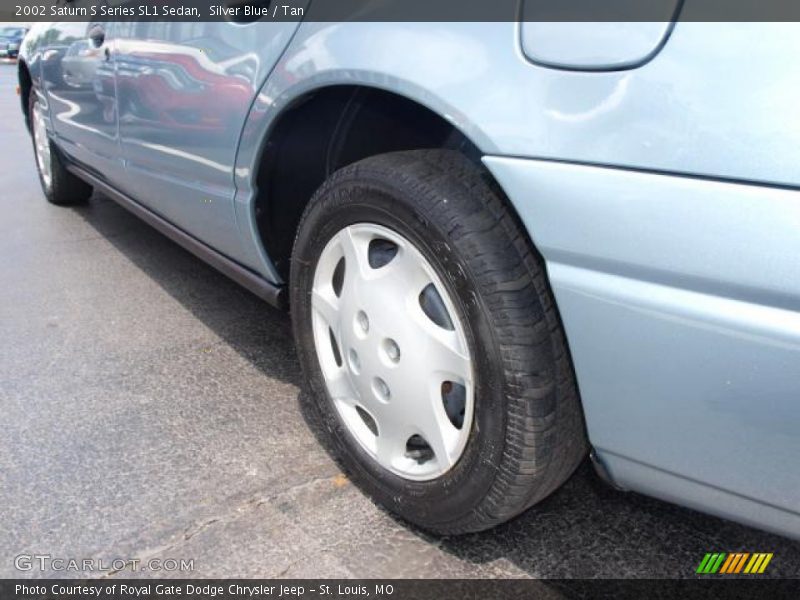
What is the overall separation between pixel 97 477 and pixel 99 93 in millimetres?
1835

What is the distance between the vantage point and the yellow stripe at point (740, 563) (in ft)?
5.84

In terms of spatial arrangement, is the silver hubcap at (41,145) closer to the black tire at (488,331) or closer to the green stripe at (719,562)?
the black tire at (488,331)

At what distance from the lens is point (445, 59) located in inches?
58.4

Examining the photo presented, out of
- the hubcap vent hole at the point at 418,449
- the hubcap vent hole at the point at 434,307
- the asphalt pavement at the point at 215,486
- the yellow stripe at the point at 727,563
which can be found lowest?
the asphalt pavement at the point at 215,486

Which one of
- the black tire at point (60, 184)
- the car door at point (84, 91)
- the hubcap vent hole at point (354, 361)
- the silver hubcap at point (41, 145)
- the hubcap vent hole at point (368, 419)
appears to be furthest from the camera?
the black tire at point (60, 184)

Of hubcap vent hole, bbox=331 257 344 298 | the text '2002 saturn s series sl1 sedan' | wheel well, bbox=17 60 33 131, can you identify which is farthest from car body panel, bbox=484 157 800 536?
wheel well, bbox=17 60 33 131

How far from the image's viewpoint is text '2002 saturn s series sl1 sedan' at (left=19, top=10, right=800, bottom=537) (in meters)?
1.13

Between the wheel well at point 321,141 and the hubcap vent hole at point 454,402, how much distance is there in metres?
0.60

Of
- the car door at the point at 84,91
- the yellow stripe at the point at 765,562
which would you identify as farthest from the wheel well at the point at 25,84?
the yellow stripe at the point at 765,562

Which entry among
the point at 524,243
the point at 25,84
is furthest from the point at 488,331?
the point at 25,84

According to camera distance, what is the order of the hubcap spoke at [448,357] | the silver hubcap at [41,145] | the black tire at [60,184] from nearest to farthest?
the hubcap spoke at [448,357]
the silver hubcap at [41,145]
the black tire at [60,184]

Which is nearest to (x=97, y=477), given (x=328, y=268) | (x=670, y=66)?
(x=328, y=268)

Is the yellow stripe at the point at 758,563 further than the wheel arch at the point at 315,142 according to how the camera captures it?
No

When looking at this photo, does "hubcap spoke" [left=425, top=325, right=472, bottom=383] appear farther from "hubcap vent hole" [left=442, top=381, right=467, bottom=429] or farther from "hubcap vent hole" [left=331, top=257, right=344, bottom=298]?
"hubcap vent hole" [left=331, top=257, right=344, bottom=298]
